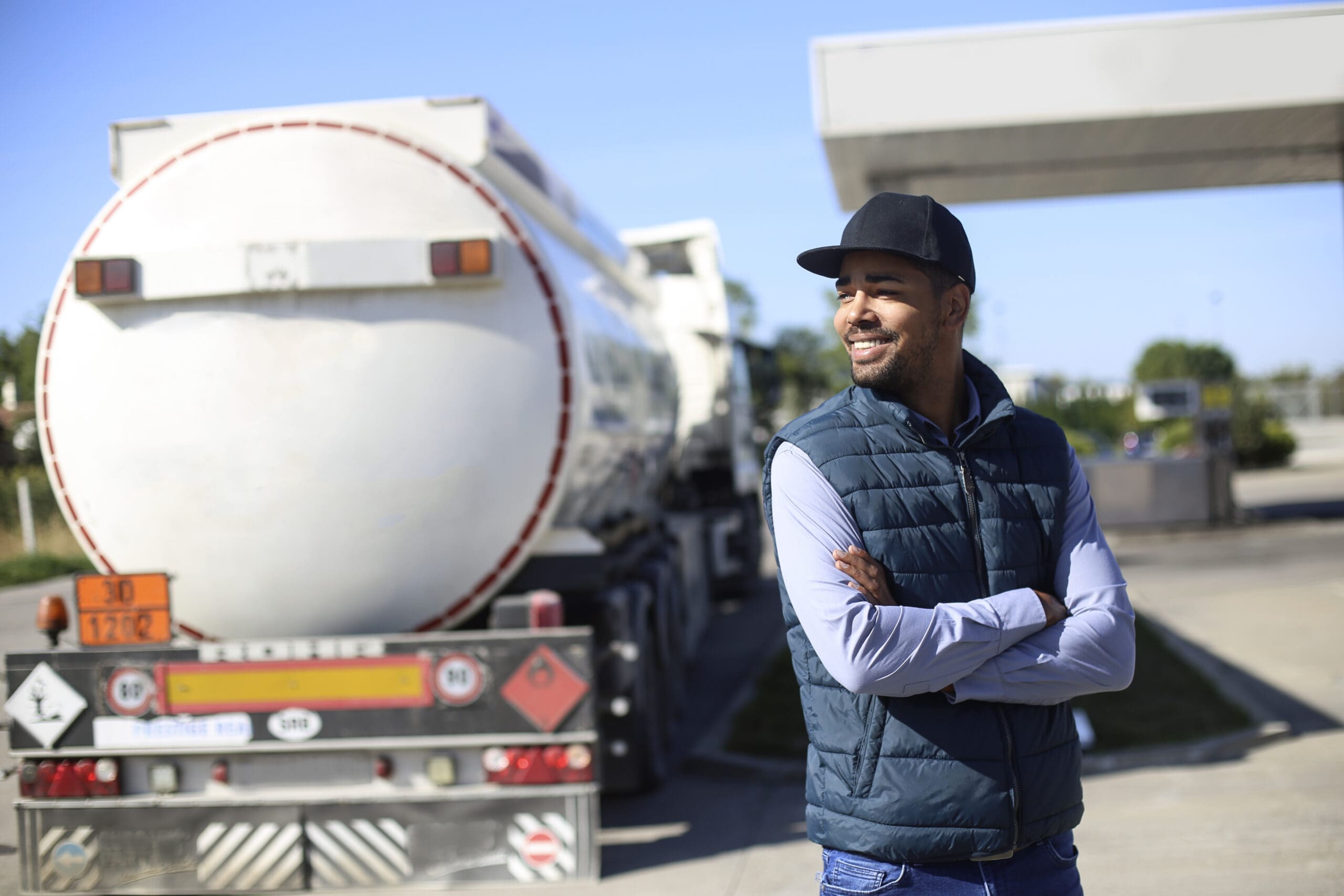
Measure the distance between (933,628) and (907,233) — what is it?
2.50 ft

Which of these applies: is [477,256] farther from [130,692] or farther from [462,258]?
[130,692]

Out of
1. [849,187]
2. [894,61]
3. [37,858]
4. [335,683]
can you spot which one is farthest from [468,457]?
[849,187]

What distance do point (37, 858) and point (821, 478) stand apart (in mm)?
4443

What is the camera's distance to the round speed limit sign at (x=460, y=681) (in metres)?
5.14

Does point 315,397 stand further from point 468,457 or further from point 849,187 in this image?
point 849,187

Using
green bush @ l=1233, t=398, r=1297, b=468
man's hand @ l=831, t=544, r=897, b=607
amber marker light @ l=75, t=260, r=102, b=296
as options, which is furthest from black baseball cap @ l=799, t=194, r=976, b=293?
green bush @ l=1233, t=398, r=1297, b=468

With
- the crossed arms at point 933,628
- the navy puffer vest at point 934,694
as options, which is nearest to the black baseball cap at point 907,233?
the navy puffer vest at point 934,694

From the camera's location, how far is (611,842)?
20.5 ft

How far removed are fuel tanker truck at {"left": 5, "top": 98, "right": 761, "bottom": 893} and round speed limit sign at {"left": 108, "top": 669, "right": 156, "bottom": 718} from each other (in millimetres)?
13

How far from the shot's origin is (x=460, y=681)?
515 centimetres

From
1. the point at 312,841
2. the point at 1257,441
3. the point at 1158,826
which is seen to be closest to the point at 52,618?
the point at 312,841

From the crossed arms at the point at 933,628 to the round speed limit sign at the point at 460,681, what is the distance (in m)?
2.92

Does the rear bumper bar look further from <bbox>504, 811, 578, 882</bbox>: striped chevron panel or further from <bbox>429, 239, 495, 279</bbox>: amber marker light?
<bbox>429, 239, 495, 279</bbox>: amber marker light

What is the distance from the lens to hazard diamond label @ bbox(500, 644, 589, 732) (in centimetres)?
517
